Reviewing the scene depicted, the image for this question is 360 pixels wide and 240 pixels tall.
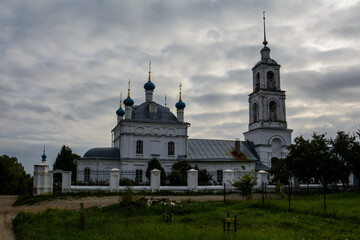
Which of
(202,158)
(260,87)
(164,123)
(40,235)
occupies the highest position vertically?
(260,87)

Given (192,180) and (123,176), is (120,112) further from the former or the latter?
(192,180)

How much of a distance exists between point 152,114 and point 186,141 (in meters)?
3.95

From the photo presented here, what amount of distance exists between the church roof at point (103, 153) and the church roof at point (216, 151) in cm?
647

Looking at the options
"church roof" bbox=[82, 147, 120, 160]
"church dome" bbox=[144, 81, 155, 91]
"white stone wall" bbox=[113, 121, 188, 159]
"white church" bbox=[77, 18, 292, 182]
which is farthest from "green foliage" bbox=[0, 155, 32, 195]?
"church dome" bbox=[144, 81, 155, 91]

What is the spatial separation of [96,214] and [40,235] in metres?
3.52

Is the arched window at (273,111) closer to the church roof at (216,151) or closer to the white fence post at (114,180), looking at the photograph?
the church roof at (216,151)

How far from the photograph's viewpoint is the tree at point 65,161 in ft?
144

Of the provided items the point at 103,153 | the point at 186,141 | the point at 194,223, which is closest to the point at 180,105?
the point at 186,141

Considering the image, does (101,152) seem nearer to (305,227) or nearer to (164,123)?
(164,123)

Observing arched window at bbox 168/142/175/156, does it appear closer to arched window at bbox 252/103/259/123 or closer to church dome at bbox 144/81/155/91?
church dome at bbox 144/81/155/91

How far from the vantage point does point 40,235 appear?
892cm

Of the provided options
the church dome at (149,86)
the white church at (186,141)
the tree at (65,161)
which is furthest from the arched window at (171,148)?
the tree at (65,161)

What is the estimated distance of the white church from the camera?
3081cm

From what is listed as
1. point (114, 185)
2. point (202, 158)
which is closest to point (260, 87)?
point (202, 158)
